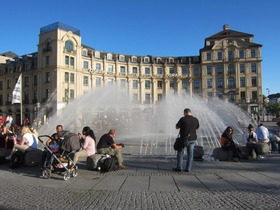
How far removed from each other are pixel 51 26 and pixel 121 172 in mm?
63258

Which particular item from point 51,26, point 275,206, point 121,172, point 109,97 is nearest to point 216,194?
point 275,206

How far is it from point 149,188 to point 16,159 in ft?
19.5

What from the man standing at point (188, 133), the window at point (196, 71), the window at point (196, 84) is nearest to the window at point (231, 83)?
the window at point (196, 84)

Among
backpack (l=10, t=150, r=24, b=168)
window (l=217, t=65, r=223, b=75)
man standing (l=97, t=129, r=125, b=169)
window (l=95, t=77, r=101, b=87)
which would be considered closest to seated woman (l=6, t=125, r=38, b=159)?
backpack (l=10, t=150, r=24, b=168)

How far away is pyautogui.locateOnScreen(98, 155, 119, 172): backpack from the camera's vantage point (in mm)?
9867

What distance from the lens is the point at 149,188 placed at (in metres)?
7.56

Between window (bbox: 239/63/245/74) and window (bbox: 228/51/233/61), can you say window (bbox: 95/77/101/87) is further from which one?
window (bbox: 239/63/245/74)

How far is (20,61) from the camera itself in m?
75.0

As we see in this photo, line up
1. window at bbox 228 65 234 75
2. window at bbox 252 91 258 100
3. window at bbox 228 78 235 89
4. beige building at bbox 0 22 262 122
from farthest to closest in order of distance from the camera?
1. window at bbox 228 78 235 89
2. window at bbox 228 65 234 75
3. window at bbox 252 91 258 100
4. beige building at bbox 0 22 262 122

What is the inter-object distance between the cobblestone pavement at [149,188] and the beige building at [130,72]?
55540 mm

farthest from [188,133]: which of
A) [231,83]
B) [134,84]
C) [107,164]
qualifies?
[231,83]

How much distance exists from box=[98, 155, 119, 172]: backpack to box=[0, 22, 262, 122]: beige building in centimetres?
5468

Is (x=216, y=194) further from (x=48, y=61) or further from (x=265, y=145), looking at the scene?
(x=48, y=61)

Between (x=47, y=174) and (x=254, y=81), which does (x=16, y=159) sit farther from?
(x=254, y=81)
